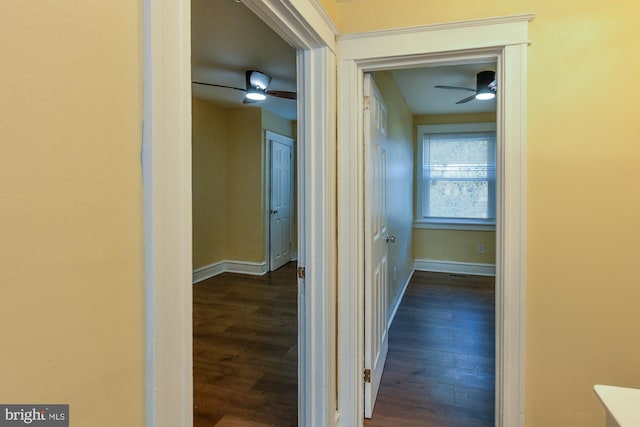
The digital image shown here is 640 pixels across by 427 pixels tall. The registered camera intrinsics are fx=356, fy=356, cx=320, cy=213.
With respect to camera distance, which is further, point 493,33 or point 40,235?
point 493,33

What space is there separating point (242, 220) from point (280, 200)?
721 mm

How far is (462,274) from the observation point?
5297 millimetres

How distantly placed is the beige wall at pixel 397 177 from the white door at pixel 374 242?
17.8 inches

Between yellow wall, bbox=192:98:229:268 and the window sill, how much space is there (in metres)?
2.99

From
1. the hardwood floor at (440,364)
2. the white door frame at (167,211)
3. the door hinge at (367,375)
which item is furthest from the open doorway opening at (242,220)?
the white door frame at (167,211)

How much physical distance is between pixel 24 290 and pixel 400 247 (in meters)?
3.88

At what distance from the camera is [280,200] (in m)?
5.70

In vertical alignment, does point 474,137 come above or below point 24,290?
above

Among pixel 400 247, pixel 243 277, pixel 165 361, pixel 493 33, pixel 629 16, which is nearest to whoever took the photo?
pixel 165 361

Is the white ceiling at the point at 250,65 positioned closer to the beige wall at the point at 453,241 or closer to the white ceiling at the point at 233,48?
the white ceiling at the point at 233,48

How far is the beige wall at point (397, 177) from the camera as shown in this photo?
310 cm

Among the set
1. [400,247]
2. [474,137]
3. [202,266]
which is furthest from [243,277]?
[474,137]

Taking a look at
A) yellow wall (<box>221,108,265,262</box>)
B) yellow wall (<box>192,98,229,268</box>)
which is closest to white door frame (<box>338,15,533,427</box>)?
yellow wall (<box>192,98,229,268</box>)

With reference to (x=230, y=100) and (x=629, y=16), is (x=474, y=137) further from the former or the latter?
(x=629, y=16)
